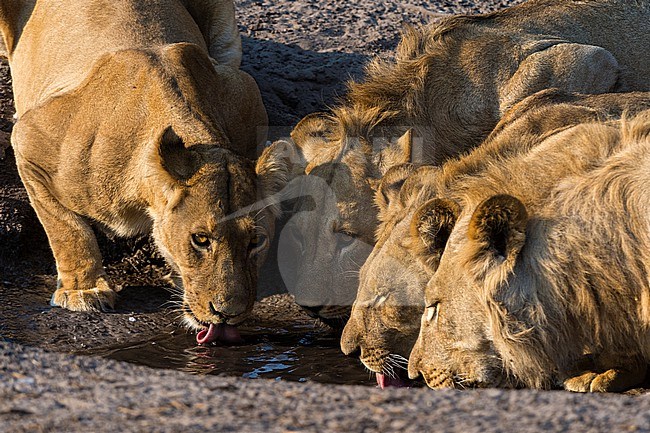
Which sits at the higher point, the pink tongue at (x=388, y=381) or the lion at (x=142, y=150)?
the lion at (x=142, y=150)

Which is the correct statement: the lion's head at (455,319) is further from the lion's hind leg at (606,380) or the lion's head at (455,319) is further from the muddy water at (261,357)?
the muddy water at (261,357)

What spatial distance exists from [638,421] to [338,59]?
262 inches

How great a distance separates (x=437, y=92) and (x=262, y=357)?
224cm

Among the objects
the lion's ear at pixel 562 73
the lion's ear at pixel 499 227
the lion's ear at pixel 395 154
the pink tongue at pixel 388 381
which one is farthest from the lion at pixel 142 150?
the lion's ear at pixel 562 73

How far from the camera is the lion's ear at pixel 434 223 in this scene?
513 cm

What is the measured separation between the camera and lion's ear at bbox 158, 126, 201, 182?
621 cm

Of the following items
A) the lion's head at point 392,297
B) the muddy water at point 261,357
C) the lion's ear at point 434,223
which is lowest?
the muddy water at point 261,357

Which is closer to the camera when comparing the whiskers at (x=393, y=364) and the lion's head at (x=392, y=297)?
the lion's head at (x=392, y=297)

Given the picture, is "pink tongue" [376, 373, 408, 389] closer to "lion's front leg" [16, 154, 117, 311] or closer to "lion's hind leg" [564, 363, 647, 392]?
"lion's hind leg" [564, 363, 647, 392]

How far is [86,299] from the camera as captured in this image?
6.98 metres

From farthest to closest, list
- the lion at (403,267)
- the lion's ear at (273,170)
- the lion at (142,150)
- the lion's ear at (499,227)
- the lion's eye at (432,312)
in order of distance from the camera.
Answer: the lion's ear at (273,170), the lion at (142,150), the lion at (403,267), the lion's eye at (432,312), the lion's ear at (499,227)

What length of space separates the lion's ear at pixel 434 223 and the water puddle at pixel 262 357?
0.97m

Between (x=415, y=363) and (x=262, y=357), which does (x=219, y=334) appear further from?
(x=415, y=363)

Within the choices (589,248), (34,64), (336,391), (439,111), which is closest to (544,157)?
(589,248)
